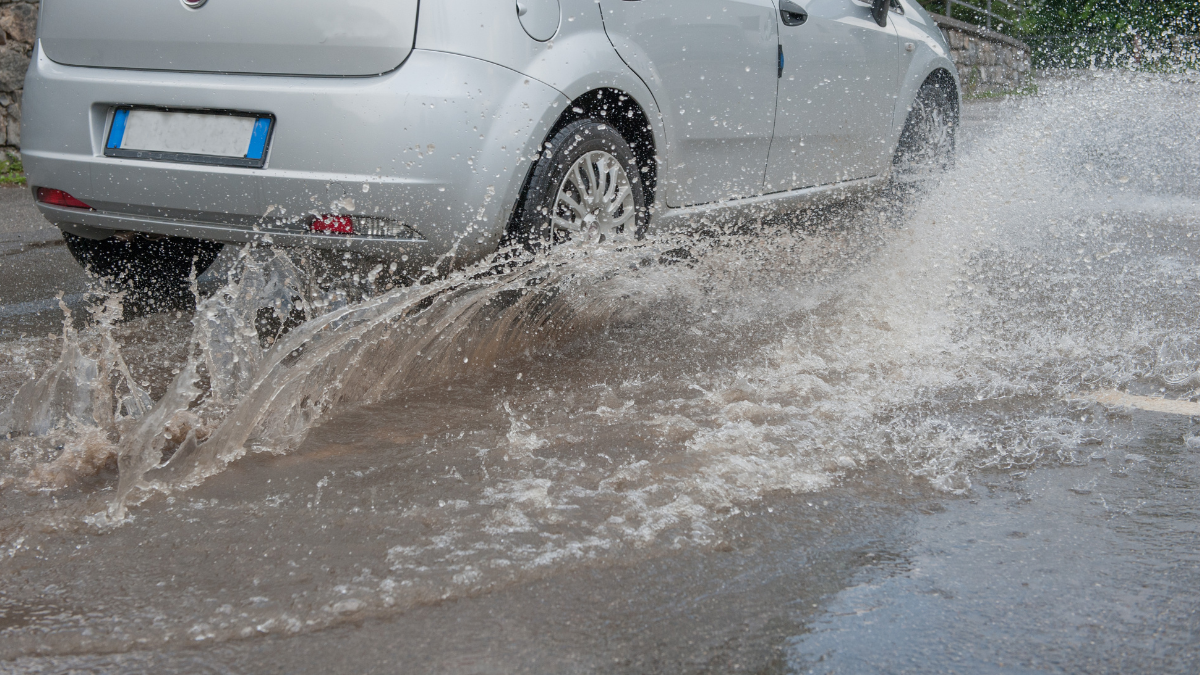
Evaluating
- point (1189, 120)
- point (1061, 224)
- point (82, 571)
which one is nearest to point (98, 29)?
point (82, 571)

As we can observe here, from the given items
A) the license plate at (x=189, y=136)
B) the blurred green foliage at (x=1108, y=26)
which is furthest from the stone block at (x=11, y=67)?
the blurred green foliage at (x=1108, y=26)

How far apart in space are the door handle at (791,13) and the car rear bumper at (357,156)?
53.6 inches

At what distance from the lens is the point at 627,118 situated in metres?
3.59

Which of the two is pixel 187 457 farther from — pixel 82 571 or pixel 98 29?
pixel 98 29

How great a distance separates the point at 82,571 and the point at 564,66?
1.94 meters

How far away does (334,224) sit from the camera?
306 cm

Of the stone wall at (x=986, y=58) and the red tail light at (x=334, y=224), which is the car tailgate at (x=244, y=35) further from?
the stone wall at (x=986, y=58)

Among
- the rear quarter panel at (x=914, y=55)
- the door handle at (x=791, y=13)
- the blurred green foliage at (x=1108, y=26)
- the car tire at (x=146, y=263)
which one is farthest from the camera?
the blurred green foliage at (x=1108, y=26)

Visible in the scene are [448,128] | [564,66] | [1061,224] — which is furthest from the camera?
[1061,224]

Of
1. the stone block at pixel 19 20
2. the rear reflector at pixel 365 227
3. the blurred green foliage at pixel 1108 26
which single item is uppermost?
the blurred green foliage at pixel 1108 26

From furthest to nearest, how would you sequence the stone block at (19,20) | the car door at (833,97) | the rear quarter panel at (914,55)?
the stone block at (19,20) → the rear quarter panel at (914,55) → the car door at (833,97)

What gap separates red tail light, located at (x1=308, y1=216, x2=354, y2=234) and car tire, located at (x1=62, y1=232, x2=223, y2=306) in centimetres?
107

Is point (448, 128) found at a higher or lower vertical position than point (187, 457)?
higher

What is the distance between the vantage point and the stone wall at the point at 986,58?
17328 mm
